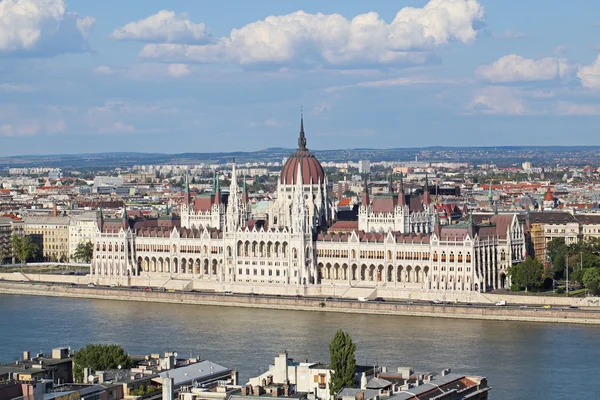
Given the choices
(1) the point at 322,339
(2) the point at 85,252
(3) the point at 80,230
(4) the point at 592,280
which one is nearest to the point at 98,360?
(1) the point at 322,339

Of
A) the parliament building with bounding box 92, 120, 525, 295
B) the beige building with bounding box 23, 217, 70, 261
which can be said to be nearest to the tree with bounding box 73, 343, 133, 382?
the parliament building with bounding box 92, 120, 525, 295

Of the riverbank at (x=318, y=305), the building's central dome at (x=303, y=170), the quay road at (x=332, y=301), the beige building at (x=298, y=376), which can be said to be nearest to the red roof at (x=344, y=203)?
the building's central dome at (x=303, y=170)

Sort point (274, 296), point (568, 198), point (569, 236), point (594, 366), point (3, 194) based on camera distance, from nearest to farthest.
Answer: point (594, 366), point (274, 296), point (569, 236), point (568, 198), point (3, 194)

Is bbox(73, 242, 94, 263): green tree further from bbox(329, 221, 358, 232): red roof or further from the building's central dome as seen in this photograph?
bbox(329, 221, 358, 232): red roof

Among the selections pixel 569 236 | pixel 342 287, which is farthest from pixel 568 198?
pixel 342 287

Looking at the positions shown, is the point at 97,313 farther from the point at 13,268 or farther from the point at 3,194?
the point at 3,194

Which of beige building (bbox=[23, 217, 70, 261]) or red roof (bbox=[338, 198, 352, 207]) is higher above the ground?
red roof (bbox=[338, 198, 352, 207])
